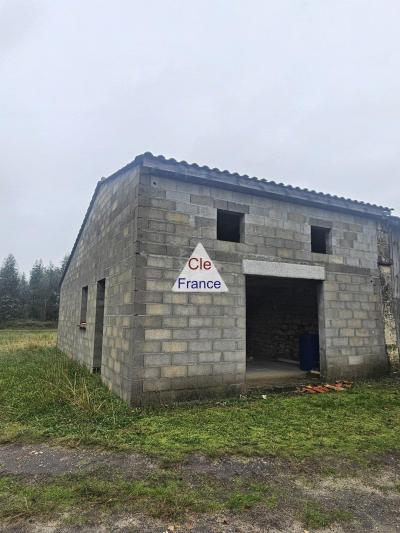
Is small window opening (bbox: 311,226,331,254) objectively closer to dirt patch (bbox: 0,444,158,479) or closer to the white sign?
the white sign

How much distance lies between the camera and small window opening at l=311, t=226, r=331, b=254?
8609 mm

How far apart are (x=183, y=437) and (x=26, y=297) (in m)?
48.2

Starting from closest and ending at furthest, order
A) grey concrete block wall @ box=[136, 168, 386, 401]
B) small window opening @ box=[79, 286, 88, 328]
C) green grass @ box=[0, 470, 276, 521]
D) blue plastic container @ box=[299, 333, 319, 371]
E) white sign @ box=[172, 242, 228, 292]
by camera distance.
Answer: green grass @ box=[0, 470, 276, 521]
grey concrete block wall @ box=[136, 168, 386, 401]
white sign @ box=[172, 242, 228, 292]
blue plastic container @ box=[299, 333, 319, 371]
small window opening @ box=[79, 286, 88, 328]

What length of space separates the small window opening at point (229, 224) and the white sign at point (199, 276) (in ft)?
3.77

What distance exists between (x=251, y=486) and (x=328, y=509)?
71 cm

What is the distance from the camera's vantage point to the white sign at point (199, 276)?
6.37 metres

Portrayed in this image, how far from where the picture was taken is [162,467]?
12.3 ft

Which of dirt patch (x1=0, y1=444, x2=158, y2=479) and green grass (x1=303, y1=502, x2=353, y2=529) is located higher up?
green grass (x1=303, y1=502, x2=353, y2=529)

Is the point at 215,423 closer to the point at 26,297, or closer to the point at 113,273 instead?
the point at 113,273

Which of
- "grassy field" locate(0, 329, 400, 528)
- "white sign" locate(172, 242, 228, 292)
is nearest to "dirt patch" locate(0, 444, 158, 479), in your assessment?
"grassy field" locate(0, 329, 400, 528)

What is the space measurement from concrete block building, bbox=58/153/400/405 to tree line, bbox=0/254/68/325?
37.7m

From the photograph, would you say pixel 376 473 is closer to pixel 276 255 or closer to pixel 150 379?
pixel 150 379

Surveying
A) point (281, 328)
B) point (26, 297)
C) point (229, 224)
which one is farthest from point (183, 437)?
point (26, 297)

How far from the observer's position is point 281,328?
41.1 ft
